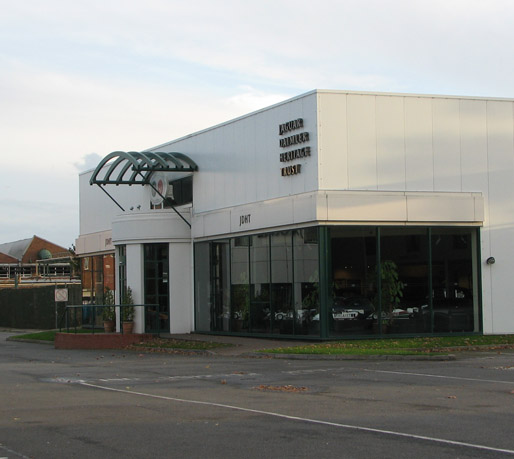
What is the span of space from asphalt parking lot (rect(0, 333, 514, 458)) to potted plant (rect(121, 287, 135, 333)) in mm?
10289

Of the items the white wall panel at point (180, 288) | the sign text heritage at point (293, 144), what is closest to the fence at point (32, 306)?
the white wall panel at point (180, 288)

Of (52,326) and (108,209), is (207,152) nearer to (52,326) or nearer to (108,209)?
(108,209)

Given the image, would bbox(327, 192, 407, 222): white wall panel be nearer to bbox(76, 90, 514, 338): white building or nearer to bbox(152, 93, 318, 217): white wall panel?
bbox(76, 90, 514, 338): white building

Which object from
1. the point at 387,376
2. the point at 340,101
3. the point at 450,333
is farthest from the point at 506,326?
the point at 387,376

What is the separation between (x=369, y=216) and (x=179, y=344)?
760cm

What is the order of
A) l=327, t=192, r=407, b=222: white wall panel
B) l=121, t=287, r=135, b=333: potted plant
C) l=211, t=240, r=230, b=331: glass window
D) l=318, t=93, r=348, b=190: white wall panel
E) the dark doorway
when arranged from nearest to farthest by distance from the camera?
l=327, t=192, r=407, b=222: white wall panel → l=318, t=93, r=348, b=190: white wall panel → l=211, t=240, r=230, b=331: glass window → l=121, t=287, r=135, b=333: potted plant → the dark doorway

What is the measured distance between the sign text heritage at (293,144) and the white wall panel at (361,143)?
4.63 ft

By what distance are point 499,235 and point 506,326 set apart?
3013 mm

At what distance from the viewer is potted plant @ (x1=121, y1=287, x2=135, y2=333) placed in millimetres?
31959

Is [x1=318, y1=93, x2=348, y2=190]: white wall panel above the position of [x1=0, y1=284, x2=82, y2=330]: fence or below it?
above

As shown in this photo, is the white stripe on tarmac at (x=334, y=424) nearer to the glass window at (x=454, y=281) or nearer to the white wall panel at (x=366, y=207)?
the white wall panel at (x=366, y=207)

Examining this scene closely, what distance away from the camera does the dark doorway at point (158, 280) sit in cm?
3309

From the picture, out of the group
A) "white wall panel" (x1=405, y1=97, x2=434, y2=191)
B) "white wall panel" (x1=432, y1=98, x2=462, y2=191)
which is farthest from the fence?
"white wall panel" (x1=432, y1=98, x2=462, y2=191)

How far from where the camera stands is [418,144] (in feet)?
89.9
